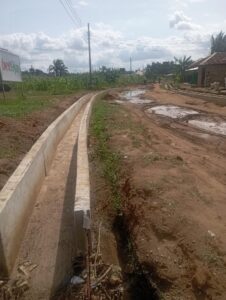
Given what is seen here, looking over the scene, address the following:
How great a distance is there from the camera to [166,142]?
1095cm

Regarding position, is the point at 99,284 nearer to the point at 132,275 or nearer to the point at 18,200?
the point at 132,275

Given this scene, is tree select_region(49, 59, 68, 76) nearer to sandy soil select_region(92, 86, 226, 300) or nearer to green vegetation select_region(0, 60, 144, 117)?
green vegetation select_region(0, 60, 144, 117)

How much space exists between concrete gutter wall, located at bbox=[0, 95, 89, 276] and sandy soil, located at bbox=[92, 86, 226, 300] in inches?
52.0

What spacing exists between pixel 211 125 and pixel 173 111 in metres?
5.33

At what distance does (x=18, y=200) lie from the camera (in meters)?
5.48

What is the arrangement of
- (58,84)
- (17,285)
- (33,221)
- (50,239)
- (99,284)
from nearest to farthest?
(99,284) → (17,285) → (50,239) → (33,221) → (58,84)

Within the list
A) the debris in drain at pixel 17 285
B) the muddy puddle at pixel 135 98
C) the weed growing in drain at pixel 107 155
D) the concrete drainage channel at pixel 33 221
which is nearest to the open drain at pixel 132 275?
the concrete drainage channel at pixel 33 221

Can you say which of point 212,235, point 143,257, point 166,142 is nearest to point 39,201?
point 143,257

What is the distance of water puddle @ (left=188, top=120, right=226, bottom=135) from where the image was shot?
13.2 metres

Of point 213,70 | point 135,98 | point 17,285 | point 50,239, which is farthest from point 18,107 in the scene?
point 213,70

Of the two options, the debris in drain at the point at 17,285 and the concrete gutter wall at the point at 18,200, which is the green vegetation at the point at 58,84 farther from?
the debris in drain at the point at 17,285

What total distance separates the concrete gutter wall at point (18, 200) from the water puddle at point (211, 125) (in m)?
7.40

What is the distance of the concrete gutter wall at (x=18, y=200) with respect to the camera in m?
4.60

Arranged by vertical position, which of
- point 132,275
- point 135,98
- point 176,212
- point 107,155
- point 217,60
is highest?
point 217,60
